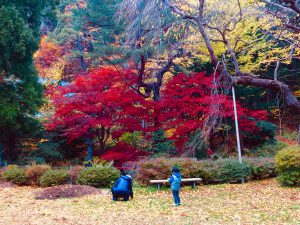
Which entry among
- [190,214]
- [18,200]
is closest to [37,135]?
[18,200]

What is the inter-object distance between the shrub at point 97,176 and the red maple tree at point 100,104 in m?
3.29

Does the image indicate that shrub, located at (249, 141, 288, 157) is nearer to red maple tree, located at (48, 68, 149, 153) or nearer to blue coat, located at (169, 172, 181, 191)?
red maple tree, located at (48, 68, 149, 153)

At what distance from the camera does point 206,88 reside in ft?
51.8

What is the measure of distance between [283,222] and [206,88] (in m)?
9.78

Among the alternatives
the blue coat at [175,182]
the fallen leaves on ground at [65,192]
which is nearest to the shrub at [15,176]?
the fallen leaves on ground at [65,192]

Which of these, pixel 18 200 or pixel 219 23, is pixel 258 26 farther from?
pixel 18 200

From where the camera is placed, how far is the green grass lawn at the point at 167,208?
23.3ft

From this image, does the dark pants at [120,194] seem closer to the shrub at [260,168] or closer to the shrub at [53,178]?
the shrub at [53,178]

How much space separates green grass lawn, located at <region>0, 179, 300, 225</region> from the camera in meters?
7.09

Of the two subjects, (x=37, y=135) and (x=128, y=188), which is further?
(x=37, y=135)

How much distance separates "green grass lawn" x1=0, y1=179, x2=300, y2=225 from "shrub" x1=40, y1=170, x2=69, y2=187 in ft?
3.46

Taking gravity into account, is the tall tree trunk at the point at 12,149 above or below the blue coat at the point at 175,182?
above

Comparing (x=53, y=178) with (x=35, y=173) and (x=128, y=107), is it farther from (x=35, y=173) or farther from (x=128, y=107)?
(x=128, y=107)

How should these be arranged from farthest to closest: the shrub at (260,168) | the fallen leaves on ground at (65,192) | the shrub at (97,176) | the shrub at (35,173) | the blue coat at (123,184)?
the shrub at (35,173) → the shrub at (260,168) → the shrub at (97,176) → the fallen leaves on ground at (65,192) → the blue coat at (123,184)
